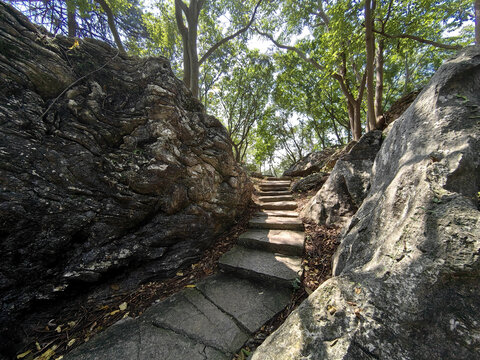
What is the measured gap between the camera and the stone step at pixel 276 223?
11.3ft

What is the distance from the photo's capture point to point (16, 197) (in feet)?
5.87

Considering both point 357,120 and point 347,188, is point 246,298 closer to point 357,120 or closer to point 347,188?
point 347,188

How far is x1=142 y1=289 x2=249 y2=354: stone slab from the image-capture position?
173cm

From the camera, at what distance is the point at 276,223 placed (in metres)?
3.56

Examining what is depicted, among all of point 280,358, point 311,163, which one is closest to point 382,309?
point 280,358

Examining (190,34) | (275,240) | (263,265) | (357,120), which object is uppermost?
(190,34)

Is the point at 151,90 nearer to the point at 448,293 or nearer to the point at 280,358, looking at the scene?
the point at 280,358

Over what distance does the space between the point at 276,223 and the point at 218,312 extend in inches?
77.5

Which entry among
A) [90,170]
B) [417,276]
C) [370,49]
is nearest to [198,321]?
[417,276]

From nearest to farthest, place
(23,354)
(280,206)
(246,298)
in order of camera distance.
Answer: (23,354)
(246,298)
(280,206)

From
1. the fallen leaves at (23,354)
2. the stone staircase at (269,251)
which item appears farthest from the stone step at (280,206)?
the fallen leaves at (23,354)

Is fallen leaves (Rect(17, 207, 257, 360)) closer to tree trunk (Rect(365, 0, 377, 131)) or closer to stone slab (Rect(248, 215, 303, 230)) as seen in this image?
stone slab (Rect(248, 215, 303, 230))

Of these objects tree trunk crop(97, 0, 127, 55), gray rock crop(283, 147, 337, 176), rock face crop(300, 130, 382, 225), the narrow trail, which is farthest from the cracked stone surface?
gray rock crop(283, 147, 337, 176)

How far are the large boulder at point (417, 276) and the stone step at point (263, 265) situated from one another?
→ 0.82 m
